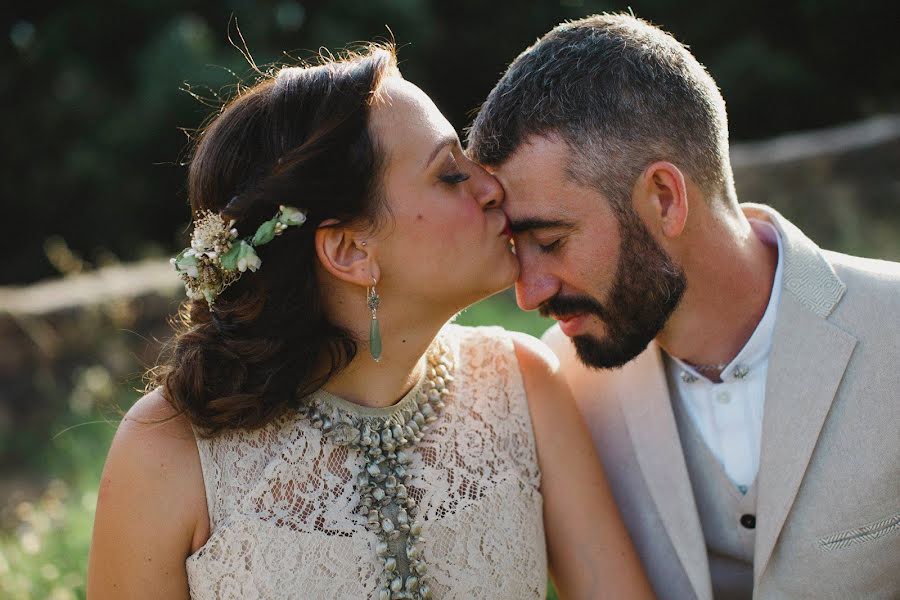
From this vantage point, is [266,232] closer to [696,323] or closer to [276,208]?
[276,208]

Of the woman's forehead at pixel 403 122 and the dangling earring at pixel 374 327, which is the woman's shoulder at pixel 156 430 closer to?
the dangling earring at pixel 374 327

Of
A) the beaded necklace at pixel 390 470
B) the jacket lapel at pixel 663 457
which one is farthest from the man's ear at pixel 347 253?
the jacket lapel at pixel 663 457

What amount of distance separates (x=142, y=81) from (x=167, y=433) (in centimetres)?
762

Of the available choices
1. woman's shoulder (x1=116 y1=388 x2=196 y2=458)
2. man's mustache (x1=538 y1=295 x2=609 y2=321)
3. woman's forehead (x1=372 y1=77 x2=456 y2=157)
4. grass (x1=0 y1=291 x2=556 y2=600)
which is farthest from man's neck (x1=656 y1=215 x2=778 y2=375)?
woman's shoulder (x1=116 y1=388 x2=196 y2=458)

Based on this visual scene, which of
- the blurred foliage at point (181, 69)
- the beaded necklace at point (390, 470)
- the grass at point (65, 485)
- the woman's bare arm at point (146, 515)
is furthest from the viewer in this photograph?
the blurred foliage at point (181, 69)

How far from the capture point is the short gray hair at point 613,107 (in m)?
2.74

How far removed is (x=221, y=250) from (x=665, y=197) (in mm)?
1252

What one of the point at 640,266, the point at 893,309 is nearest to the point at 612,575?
the point at 640,266

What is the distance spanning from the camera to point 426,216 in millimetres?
2514

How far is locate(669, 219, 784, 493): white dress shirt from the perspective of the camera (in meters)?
2.81

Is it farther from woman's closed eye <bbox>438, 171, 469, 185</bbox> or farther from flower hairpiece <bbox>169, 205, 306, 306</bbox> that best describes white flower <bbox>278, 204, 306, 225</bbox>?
woman's closed eye <bbox>438, 171, 469, 185</bbox>

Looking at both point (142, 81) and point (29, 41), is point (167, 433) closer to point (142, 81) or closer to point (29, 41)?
point (142, 81)

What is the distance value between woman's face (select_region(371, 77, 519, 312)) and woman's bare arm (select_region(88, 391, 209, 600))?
0.70m

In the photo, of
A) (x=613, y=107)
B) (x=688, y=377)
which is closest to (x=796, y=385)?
(x=688, y=377)
